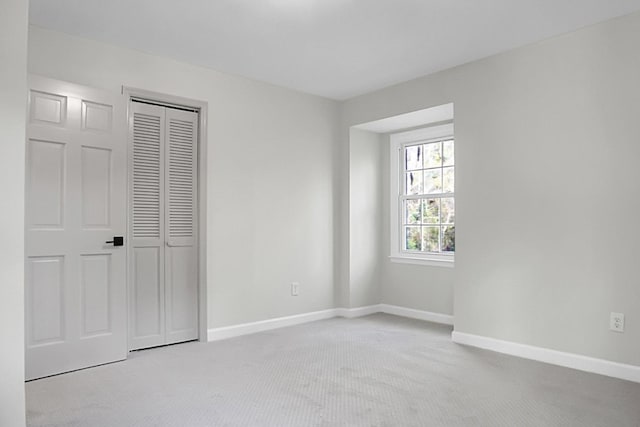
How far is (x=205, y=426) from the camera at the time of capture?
91.4 inches

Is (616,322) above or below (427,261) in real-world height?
below

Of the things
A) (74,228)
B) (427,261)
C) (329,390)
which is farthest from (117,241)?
(427,261)

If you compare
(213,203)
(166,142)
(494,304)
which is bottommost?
(494,304)

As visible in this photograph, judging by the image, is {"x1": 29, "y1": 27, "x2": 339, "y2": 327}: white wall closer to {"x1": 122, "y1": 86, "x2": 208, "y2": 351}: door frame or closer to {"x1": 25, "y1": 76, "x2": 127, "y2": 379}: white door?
{"x1": 122, "y1": 86, "x2": 208, "y2": 351}: door frame

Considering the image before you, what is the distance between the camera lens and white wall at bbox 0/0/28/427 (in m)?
1.96

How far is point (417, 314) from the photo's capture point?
16.5ft

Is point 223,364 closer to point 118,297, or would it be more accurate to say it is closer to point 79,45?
point 118,297

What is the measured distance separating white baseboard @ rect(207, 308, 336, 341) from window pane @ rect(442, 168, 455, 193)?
189 centimetres

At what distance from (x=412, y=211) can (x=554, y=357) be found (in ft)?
7.58

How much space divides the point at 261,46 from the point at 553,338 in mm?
3274

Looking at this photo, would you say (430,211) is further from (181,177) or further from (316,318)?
(181,177)

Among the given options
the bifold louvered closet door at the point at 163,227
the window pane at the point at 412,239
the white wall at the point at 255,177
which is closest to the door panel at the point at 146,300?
the bifold louvered closet door at the point at 163,227

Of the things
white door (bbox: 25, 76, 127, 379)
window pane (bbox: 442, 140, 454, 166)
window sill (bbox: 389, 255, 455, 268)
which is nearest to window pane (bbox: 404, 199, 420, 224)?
window sill (bbox: 389, 255, 455, 268)

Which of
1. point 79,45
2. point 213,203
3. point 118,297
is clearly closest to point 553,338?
point 213,203
